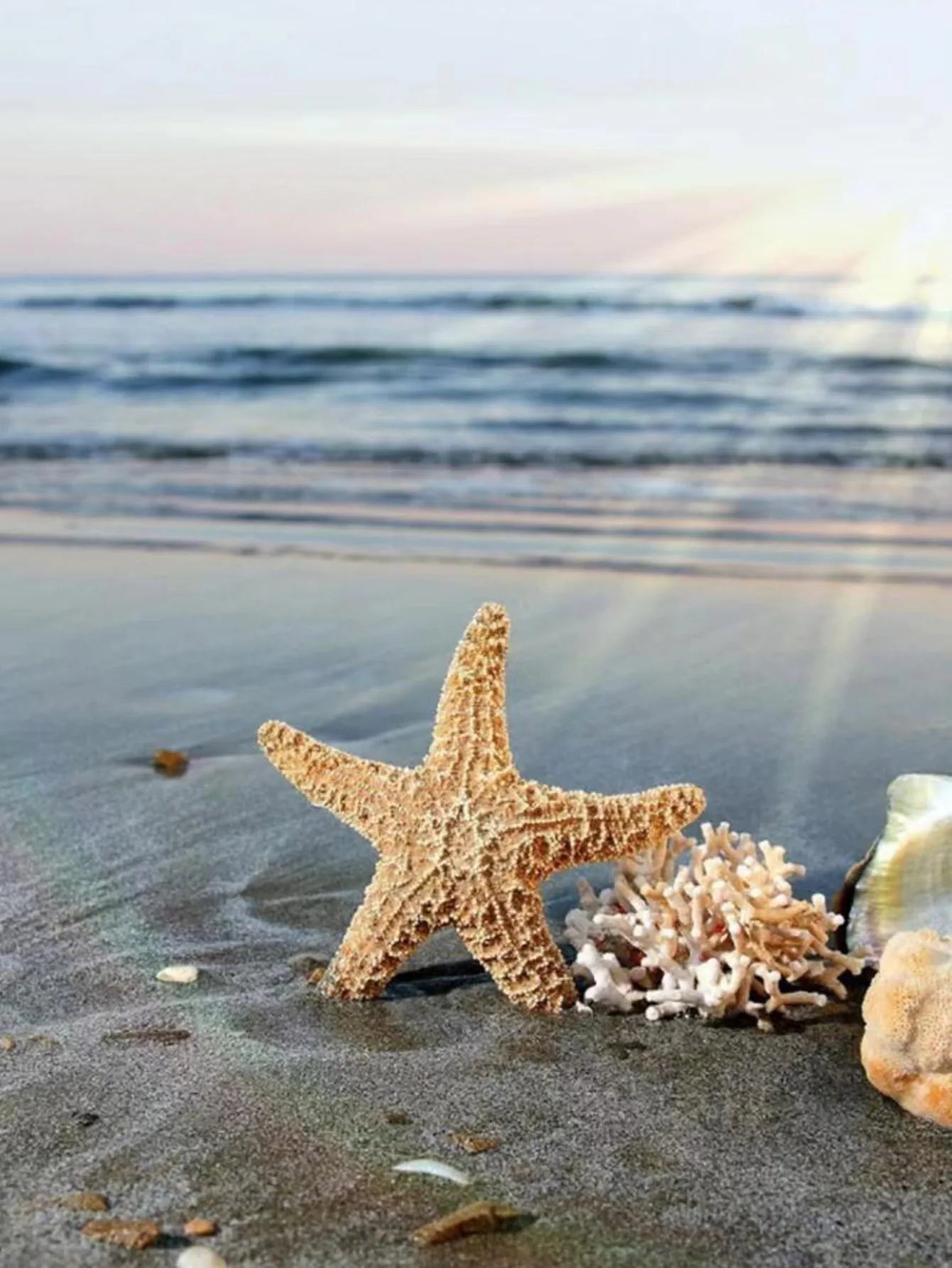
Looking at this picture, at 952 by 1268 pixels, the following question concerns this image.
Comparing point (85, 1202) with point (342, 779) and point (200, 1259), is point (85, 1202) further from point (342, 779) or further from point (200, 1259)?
point (342, 779)

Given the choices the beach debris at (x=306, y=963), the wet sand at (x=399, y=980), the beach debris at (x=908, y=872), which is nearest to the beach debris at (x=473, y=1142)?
the wet sand at (x=399, y=980)

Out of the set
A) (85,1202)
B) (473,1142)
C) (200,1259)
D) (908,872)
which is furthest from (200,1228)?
(908,872)

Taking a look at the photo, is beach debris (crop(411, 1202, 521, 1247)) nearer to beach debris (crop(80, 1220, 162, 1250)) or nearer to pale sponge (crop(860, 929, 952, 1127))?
beach debris (crop(80, 1220, 162, 1250))

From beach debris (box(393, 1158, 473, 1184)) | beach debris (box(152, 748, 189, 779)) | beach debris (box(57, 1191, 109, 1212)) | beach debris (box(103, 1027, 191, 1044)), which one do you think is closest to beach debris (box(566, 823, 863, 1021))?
beach debris (box(393, 1158, 473, 1184))

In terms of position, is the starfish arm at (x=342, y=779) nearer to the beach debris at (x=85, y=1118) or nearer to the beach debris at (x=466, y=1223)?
the beach debris at (x=85, y=1118)

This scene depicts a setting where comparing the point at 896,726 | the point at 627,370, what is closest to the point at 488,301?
the point at 627,370

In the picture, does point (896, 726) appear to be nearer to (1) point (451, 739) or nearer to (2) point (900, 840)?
(2) point (900, 840)
